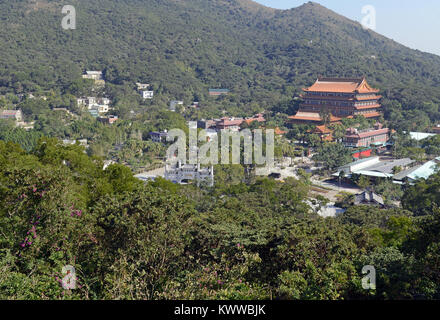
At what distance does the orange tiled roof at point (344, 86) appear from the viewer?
48.5 m

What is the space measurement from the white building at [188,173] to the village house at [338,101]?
21.5m

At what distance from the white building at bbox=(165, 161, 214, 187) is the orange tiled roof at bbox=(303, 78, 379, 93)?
2659 centimetres

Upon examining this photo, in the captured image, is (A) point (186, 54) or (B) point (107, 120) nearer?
(B) point (107, 120)

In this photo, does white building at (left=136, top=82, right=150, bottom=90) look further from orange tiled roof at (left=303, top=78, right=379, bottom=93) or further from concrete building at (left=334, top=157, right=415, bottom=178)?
concrete building at (left=334, top=157, right=415, bottom=178)

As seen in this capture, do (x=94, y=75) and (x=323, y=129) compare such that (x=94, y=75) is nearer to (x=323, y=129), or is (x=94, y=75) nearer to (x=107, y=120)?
(x=107, y=120)

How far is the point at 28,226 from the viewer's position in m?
9.41

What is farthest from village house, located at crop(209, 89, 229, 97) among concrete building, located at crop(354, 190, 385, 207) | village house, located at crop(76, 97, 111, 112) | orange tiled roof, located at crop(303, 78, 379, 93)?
concrete building, located at crop(354, 190, 385, 207)

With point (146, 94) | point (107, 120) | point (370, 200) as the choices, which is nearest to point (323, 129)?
point (370, 200)

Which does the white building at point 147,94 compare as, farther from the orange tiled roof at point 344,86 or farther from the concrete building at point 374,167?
the concrete building at point 374,167

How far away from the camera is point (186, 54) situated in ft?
284

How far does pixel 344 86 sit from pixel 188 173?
1118 inches

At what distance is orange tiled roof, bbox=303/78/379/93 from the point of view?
4847cm

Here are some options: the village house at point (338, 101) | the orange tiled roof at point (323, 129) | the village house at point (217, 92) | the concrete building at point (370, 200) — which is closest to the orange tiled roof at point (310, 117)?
the village house at point (338, 101)

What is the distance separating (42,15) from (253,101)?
154 feet
